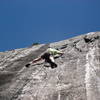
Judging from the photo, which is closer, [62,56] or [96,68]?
[96,68]

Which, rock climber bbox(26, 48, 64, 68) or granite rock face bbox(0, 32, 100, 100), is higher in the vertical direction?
rock climber bbox(26, 48, 64, 68)

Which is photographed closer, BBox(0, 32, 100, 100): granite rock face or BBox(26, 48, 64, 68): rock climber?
BBox(0, 32, 100, 100): granite rock face

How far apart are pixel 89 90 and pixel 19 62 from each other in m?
6.69

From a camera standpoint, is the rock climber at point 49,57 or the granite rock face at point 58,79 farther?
the rock climber at point 49,57

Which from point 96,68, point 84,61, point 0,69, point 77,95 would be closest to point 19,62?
point 0,69

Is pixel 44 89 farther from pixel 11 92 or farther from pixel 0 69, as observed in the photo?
pixel 0 69

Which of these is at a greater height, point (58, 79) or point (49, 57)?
point (49, 57)

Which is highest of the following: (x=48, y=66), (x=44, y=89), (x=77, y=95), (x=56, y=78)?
(x=48, y=66)

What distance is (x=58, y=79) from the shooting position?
9672 mm

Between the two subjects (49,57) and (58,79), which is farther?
(49,57)

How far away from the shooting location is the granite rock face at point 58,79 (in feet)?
27.2

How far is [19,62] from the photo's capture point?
14.0 m

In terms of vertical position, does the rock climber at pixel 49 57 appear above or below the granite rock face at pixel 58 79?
above

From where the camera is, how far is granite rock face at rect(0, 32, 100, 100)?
27.2 ft
